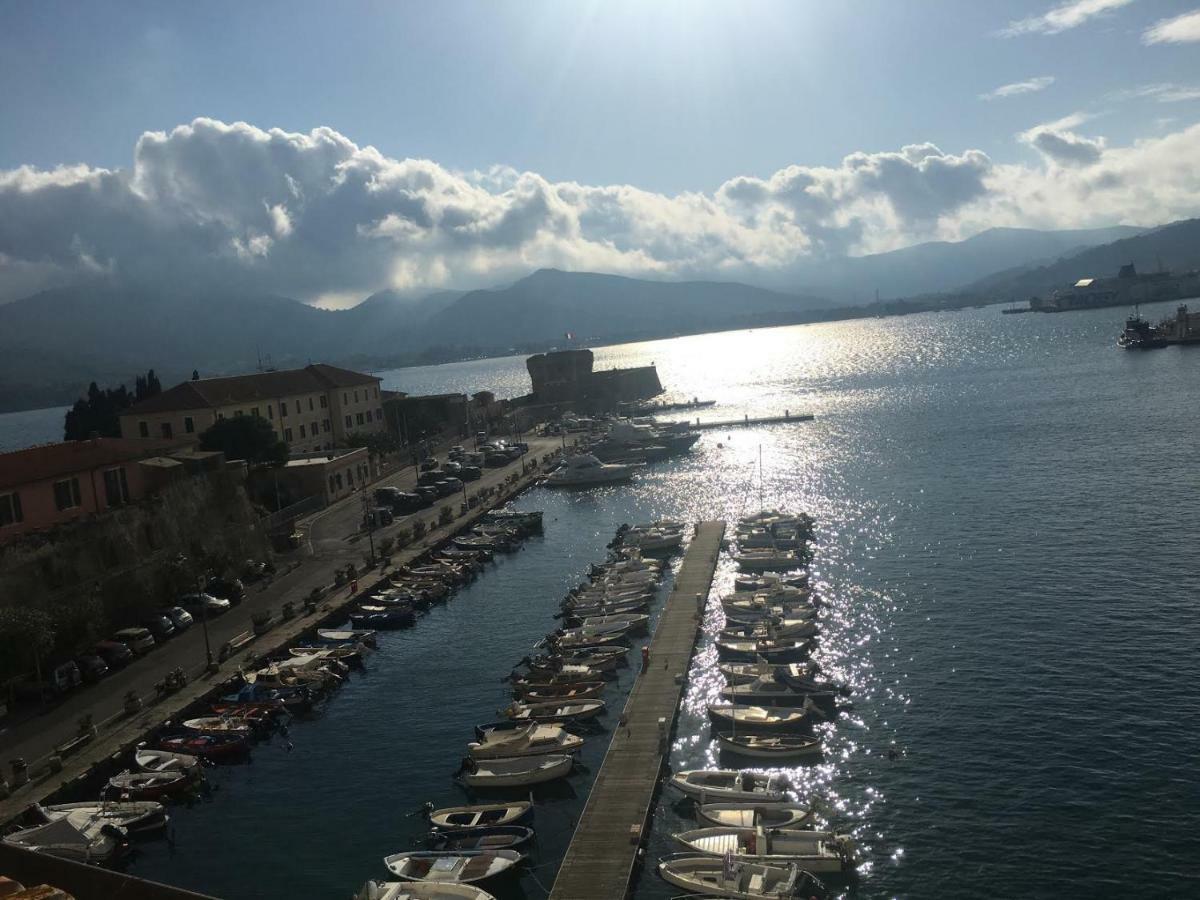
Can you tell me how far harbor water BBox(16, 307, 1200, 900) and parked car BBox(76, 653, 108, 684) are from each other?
27.2ft

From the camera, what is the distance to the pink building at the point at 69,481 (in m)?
38.5

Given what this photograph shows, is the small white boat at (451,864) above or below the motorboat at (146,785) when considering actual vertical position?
below

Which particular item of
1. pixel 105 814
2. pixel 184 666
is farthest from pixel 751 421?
pixel 105 814

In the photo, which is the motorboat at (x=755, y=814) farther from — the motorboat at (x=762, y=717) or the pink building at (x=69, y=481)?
the pink building at (x=69, y=481)

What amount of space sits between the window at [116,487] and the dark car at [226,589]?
5.54m

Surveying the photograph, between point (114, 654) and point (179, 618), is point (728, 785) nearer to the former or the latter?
point (114, 654)

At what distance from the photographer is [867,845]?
2208 cm

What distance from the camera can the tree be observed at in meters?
57.7

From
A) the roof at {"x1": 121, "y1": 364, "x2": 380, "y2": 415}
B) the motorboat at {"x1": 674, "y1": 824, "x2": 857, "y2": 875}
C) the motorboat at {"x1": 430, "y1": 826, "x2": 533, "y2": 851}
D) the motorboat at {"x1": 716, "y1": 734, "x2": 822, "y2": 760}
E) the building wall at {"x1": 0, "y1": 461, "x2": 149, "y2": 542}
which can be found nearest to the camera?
the motorboat at {"x1": 674, "y1": 824, "x2": 857, "y2": 875}

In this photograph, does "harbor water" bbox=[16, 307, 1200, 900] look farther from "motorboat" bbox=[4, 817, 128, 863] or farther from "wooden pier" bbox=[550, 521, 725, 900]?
"motorboat" bbox=[4, 817, 128, 863]

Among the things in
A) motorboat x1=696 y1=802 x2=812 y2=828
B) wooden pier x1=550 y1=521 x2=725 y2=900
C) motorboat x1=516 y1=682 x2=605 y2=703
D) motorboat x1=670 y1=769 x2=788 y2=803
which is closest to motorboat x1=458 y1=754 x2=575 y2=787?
wooden pier x1=550 y1=521 x2=725 y2=900

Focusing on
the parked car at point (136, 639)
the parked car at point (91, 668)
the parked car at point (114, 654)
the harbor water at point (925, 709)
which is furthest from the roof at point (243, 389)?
the parked car at point (91, 668)

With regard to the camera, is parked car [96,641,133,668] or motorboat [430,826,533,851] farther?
parked car [96,641,133,668]

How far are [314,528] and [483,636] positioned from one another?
20.0 meters
